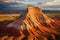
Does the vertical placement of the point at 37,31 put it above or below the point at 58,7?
below

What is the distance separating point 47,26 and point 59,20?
0.38 metres

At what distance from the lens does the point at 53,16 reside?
698 centimetres

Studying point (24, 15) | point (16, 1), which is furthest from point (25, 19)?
point (16, 1)

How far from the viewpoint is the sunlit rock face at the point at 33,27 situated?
21.8ft

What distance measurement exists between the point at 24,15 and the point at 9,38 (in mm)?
810

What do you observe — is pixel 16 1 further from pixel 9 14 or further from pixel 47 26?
pixel 47 26

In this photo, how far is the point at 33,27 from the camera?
22.6 feet

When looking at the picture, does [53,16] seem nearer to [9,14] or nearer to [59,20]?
[59,20]

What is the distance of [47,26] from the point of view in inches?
273

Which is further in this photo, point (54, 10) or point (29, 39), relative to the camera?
point (54, 10)

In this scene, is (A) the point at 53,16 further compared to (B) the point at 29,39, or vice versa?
(A) the point at 53,16

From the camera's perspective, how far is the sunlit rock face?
665 cm

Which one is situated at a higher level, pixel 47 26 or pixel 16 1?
pixel 16 1

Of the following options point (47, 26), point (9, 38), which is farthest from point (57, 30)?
point (9, 38)
